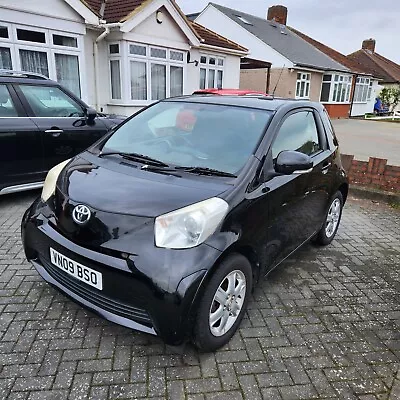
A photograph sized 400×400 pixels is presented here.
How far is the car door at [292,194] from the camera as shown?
2844mm

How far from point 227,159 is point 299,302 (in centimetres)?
140

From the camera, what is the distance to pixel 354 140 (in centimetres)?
1496

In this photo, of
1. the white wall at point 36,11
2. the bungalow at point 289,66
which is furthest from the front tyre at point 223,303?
the bungalow at point 289,66

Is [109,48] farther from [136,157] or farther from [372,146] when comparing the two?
[136,157]

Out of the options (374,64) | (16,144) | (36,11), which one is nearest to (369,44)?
(374,64)

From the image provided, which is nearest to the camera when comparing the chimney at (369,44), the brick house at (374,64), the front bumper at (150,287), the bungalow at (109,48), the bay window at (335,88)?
the front bumper at (150,287)

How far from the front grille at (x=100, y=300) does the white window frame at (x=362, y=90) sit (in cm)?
3211

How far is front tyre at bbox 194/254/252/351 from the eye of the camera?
2.21 m

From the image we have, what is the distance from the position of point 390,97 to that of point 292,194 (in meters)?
38.8

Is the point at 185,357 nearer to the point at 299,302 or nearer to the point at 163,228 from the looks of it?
the point at 163,228

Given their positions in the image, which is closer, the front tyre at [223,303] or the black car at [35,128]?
the front tyre at [223,303]

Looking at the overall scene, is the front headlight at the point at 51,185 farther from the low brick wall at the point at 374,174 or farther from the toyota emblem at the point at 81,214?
the low brick wall at the point at 374,174

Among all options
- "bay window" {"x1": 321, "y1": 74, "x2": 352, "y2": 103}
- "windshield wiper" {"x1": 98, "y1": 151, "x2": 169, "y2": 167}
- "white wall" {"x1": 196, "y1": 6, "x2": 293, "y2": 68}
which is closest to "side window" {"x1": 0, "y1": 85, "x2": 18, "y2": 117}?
"windshield wiper" {"x1": 98, "y1": 151, "x2": 169, "y2": 167}

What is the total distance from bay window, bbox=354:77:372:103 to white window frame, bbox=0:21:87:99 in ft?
84.6
